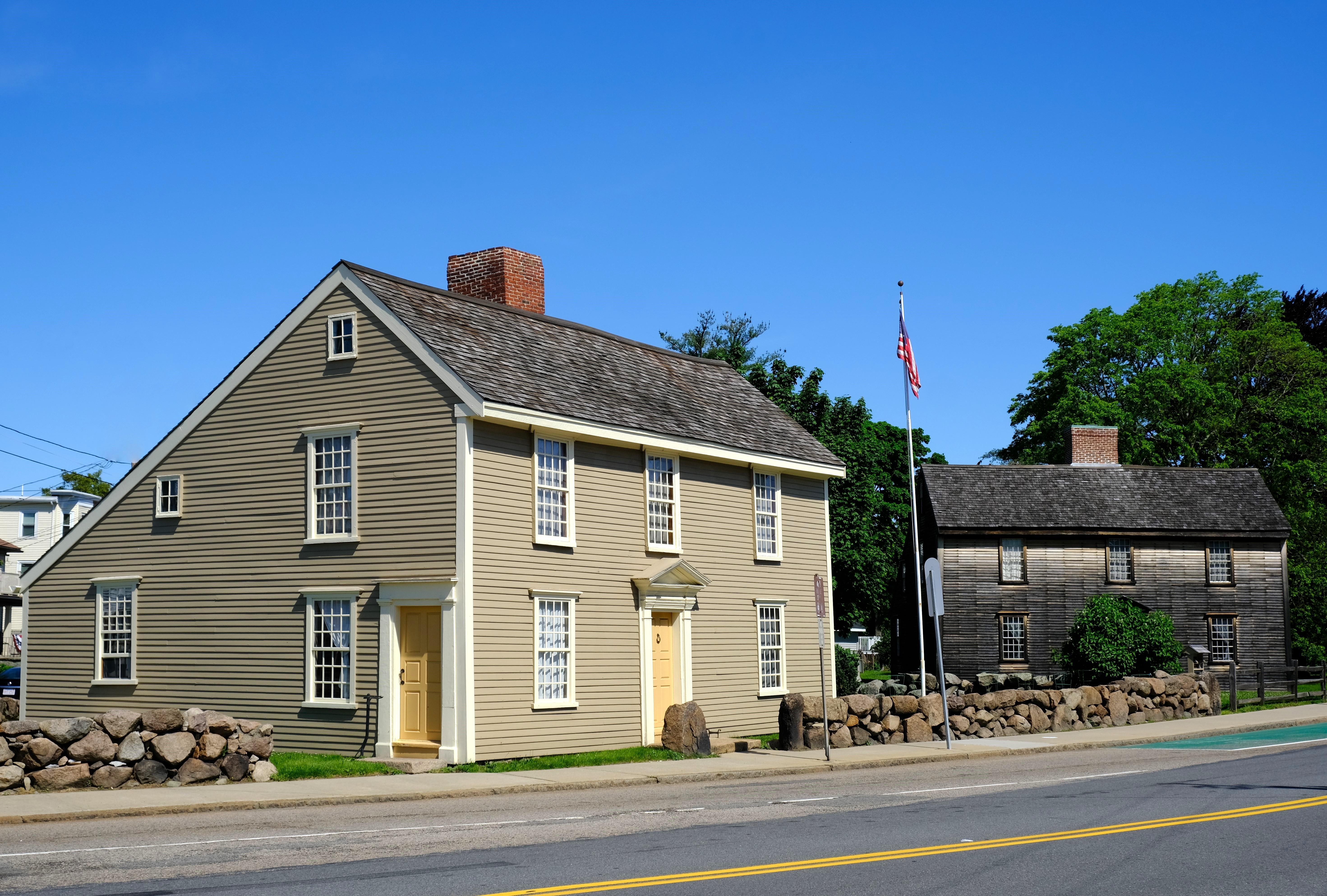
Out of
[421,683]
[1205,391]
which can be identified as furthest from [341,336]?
[1205,391]

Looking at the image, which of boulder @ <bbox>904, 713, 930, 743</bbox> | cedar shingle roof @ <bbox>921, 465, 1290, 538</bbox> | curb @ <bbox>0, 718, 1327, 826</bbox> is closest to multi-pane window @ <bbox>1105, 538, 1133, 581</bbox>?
cedar shingle roof @ <bbox>921, 465, 1290, 538</bbox>

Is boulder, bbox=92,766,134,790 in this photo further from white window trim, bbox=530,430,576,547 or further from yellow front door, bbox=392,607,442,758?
white window trim, bbox=530,430,576,547

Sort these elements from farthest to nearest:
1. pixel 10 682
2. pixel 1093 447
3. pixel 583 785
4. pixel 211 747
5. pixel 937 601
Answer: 1. pixel 1093 447
2. pixel 10 682
3. pixel 937 601
4. pixel 583 785
5. pixel 211 747

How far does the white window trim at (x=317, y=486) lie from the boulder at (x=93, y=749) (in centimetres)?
631

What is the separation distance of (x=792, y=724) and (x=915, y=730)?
314 cm

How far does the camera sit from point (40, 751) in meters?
15.7

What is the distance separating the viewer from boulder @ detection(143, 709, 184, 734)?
53.7 feet

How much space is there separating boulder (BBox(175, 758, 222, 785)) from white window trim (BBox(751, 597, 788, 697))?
1306 cm

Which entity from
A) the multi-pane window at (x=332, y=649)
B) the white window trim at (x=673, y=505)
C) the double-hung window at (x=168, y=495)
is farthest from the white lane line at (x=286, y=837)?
the double-hung window at (x=168, y=495)

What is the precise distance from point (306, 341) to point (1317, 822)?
57.4 ft

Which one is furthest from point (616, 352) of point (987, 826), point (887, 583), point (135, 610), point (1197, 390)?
point (1197, 390)

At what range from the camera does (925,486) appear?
4462 centimetres

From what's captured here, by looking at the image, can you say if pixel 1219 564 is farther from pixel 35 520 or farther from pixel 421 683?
pixel 35 520

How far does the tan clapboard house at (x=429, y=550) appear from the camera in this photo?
21.0 m
